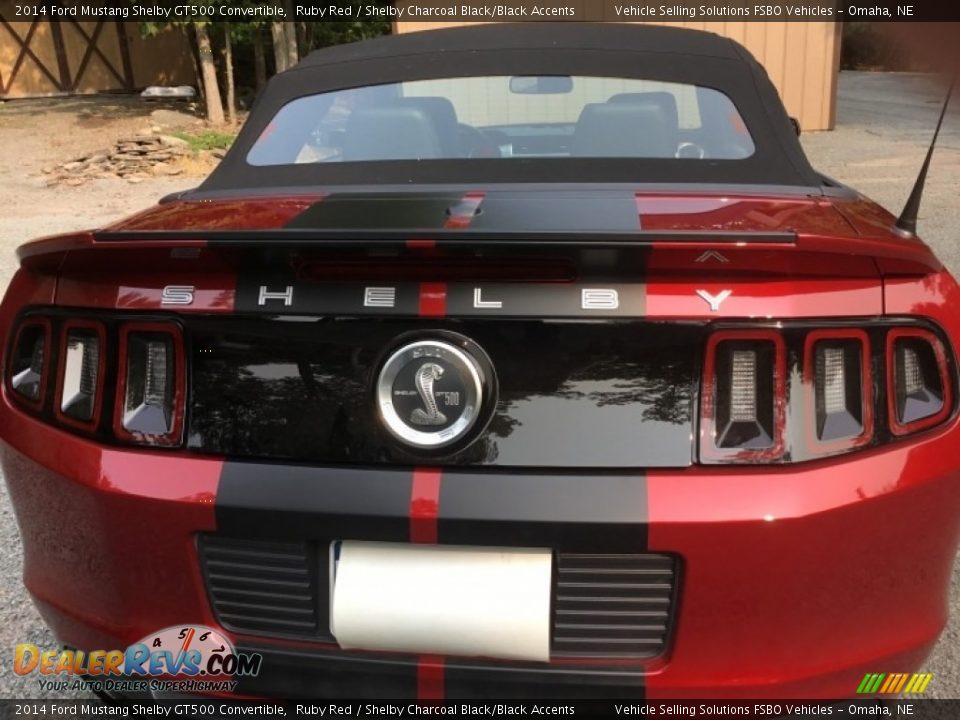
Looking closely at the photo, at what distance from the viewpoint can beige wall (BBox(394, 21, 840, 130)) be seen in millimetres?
14273

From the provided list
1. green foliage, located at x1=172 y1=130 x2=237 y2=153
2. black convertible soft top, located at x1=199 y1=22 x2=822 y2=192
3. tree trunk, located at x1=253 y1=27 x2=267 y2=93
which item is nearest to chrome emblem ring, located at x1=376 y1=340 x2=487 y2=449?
black convertible soft top, located at x1=199 y1=22 x2=822 y2=192

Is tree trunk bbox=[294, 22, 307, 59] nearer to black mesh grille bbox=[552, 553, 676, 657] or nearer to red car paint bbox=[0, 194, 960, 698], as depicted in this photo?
red car paint bbox=[0, 194, 960, 698]

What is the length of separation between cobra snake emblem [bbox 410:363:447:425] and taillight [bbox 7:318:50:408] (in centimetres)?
81

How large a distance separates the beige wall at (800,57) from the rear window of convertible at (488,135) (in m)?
12.3

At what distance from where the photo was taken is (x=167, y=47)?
23438 mm

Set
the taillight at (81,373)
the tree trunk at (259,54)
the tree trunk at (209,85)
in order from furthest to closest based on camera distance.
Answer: the tree trunk at (259,54)
the tree trunk at (209,85)
the taillight at (81,373)

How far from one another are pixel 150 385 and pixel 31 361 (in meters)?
0.37

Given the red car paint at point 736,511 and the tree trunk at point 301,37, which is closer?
the red car paint at point 736,511

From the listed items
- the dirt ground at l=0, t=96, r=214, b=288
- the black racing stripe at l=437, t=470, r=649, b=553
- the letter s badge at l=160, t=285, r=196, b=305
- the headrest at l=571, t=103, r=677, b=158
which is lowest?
the dirt ground at l=0, t=96, r=214, b=288

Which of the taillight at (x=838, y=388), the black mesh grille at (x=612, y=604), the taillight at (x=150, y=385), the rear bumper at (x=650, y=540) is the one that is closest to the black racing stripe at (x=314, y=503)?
the rear bumper at (x=650, y=540)

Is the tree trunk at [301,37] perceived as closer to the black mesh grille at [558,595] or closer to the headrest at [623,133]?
the headrest at [623,133]

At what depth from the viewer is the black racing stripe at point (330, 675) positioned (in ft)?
4.72

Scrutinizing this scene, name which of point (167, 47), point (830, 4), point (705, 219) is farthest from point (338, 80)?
point (167, 47)

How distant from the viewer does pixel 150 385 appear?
5.10 ft
